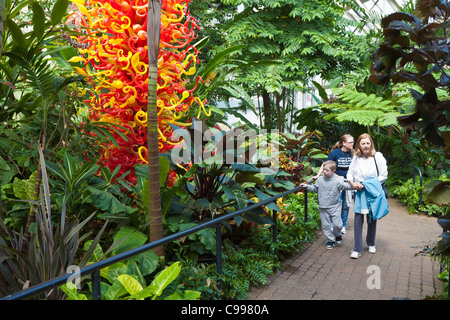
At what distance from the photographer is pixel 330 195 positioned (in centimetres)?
461

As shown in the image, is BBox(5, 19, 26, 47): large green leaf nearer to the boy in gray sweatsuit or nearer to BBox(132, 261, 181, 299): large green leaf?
BBox(132, 261, 181, 299): large green leaf

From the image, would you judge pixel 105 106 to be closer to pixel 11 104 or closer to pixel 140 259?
pixel 11 104

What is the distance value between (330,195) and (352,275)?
1.06 meters

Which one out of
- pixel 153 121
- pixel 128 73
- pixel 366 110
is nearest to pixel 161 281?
pixel 153 121

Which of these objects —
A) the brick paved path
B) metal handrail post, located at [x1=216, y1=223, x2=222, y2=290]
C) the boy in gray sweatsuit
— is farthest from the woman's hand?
metal handrail post, located at [x1=216, y1=223, x2=222, y2=290]

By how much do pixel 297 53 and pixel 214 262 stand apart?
6.65 meters

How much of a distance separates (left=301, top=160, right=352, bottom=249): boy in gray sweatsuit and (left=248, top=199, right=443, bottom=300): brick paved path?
1.02 feet

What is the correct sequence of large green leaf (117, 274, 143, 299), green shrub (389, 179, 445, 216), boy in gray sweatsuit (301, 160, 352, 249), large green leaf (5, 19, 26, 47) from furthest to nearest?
green shrub (389, 179, 445, 216), boy in gray sweatsuit (301, 160, 352, 249), large green leaf (5, 19, 26, 47), large green leaf (117, 274, 143, 299)

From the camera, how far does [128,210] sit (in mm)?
2875

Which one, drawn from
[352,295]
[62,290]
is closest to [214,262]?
[352,295]

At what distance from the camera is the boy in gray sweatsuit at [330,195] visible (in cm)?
461

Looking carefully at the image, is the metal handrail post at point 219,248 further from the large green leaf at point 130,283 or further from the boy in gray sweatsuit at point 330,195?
the boy in gray sweatsuit at point 330,195

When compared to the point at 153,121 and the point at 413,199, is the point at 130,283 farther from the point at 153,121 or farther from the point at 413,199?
the point at 413,199

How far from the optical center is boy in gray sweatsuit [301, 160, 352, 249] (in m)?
4.61
